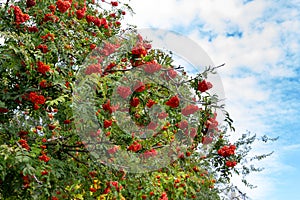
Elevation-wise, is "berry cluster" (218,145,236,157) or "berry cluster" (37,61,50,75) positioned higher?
"berry cluster" (218,145,236,157)

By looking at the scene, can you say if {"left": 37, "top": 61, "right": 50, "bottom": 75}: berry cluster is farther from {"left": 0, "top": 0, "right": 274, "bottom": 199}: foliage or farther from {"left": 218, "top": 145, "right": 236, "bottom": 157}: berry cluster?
{"left": 218, "top": 145, "right": 236, "bottom": 157}: berry cluster

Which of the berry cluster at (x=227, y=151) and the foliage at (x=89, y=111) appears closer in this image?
the foliage at (x=89, y=111)

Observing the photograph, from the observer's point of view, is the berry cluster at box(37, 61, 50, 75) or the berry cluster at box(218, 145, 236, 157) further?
the berry cluster at box(218, 145, 236, 157)

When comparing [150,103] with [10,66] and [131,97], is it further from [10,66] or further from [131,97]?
[10,66]

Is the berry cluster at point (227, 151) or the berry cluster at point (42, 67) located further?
the berry cluster at point (227, 151)

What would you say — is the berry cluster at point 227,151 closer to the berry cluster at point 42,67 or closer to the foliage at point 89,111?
the foliage at point 89,111

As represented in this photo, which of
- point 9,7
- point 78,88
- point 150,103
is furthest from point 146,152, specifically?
point 9,7

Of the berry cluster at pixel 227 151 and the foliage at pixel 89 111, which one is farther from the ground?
the berry cluster at pixel 227 151

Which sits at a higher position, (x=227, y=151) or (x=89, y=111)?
(x=227, y=151)

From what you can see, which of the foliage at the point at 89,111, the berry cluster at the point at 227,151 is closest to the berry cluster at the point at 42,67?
the foliage at the point at 89,111

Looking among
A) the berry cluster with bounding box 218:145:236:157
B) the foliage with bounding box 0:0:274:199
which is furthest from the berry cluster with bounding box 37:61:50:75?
the berry cluster with bounding box 218:145:236:157

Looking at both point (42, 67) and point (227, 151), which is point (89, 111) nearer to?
point (42, 67)

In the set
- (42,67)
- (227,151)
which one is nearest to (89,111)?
(42,67)

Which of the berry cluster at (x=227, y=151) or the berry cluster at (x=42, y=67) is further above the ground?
the berry cluster at (x=227, y=151)
